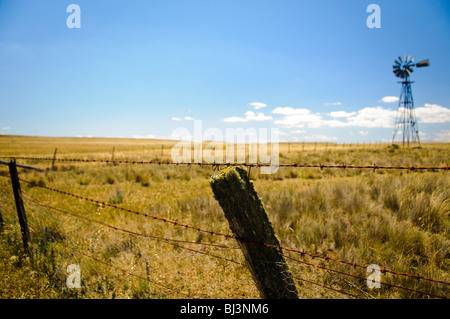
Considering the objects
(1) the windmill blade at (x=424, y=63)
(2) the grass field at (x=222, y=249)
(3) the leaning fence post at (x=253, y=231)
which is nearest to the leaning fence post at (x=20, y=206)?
(2) the grass field at (x=222, y=249)

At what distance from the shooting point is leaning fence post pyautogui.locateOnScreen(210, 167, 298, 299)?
1.95 meters

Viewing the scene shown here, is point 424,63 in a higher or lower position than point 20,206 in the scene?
higher

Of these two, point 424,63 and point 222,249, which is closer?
point 222,249

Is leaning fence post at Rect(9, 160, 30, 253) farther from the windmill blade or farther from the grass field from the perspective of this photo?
the windmill blade

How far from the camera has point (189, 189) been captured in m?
10.4

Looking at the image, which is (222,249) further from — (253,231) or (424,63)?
(424,63)

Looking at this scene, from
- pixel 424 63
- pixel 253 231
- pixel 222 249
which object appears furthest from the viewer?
pixel 424 63

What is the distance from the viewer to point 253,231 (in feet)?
6.70

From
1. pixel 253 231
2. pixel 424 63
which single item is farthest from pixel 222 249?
pixel 424 63

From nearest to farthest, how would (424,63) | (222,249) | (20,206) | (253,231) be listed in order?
(253,231) < (20,206) < (222,249) < (424,63)

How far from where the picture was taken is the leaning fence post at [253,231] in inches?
76.9
